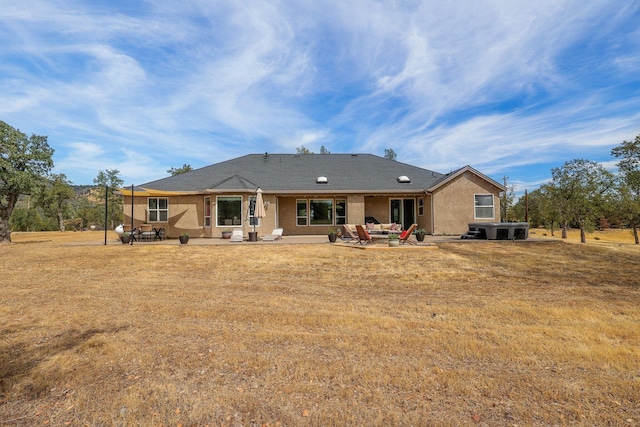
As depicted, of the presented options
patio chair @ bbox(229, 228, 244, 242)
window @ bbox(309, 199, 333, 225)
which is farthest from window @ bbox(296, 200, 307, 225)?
patio chair @ bbox(229, 228, 244, 242)

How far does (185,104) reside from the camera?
1894 cm

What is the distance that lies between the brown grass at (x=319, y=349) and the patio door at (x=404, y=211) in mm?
13508

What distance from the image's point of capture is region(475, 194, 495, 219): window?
21.0 m

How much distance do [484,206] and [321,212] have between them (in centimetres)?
1131

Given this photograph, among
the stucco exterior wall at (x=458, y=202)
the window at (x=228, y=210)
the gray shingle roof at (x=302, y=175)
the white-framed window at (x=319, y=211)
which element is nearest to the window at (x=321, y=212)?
the white-framed window at (x=319, y=211)

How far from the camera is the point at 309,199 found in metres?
22.8

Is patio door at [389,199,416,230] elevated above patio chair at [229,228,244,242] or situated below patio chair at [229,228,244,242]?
above

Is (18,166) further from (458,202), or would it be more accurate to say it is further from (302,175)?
(458,202)

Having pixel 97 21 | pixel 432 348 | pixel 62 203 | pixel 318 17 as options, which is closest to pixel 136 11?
pixel 97 21

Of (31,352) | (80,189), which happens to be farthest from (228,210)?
(80,189)

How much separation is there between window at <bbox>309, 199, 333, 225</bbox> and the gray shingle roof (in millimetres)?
1255

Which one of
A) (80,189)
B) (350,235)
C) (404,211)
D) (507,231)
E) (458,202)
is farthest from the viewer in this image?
(80,189)

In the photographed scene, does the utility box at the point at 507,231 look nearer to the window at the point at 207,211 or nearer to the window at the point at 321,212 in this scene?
the window at the point at 321,212

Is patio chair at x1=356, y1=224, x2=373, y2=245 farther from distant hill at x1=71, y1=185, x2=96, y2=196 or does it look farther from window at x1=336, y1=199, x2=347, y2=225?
distant hill at x1=71, y1=185, x2=96, y2=196
